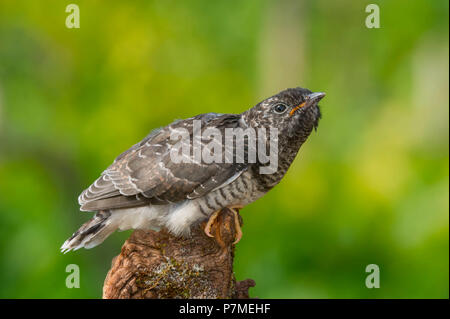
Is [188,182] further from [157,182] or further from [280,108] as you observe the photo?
[280,108]

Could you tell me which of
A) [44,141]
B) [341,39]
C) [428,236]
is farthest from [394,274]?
[44,141]

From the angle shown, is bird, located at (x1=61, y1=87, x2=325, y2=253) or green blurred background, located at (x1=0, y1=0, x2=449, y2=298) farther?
green blurred background, located at (x1=0, y1=0, x2=449, y2=298)
